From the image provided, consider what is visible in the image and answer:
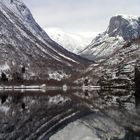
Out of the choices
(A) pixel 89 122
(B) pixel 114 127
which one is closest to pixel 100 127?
(B) pixel 114 127

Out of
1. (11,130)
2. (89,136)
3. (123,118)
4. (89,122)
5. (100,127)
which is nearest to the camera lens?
(89,136)

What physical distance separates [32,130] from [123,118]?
70.8 ft

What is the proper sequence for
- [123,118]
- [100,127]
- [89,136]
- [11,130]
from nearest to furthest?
[89,136], [11,130], [100,127], [123,118]

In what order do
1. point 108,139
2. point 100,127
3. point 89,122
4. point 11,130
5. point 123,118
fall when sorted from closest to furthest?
point 108,139 < point 11,130 < point 100,127 < point 89,122 < point 123,118

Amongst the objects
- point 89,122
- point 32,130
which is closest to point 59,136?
point 32,130

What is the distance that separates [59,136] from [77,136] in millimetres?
A: 2477

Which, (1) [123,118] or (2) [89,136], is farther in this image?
(1) [123,118]

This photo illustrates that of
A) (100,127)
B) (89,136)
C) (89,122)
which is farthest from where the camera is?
(89,122)

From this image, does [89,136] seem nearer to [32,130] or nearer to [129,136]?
[129,136]

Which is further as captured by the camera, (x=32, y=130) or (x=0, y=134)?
(x=32, y=130)

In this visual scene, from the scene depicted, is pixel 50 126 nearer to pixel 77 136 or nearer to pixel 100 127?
pixel 100 127

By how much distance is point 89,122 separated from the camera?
76.8 meters

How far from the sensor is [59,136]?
198 feet

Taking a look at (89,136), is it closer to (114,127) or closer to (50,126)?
(114,127)
